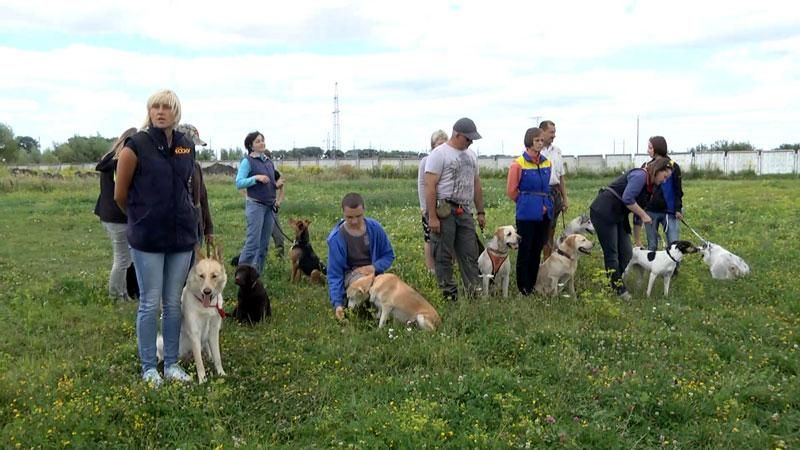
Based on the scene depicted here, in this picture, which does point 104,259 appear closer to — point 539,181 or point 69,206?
point 539,181

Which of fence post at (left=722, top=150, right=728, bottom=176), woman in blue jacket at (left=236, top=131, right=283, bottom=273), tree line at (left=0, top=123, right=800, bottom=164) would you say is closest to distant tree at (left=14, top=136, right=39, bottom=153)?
tree line at (left=0, top=123, right=800, bottom=164)

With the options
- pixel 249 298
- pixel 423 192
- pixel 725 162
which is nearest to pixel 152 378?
pixel 249 298

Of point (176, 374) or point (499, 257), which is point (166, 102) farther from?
point (499, 257)

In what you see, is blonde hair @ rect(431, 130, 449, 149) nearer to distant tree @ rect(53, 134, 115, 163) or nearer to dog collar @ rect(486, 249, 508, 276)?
dog collar @ rect(486, 249, 508, 276)

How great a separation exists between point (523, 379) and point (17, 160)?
228 ft

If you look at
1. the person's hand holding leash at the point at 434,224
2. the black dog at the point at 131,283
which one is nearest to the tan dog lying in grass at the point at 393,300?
the person's hand holding leash at the point at 434,224

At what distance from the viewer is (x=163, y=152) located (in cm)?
421

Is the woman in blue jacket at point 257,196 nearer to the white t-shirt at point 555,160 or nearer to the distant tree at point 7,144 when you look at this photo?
the white t-shirt at point 555,160

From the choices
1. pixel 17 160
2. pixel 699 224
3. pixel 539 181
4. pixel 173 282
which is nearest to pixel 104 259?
pixel 173 282

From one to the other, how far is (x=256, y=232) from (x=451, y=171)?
2.48 metres

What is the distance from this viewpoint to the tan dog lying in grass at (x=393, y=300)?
5730 mm

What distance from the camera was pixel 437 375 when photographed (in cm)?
457

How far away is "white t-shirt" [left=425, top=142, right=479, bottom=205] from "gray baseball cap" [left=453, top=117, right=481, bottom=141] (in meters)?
0.21

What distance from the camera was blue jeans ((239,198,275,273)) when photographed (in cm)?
737
